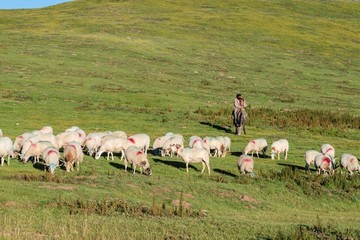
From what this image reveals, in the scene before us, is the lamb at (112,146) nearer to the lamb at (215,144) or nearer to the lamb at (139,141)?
the lamb at (139,141)

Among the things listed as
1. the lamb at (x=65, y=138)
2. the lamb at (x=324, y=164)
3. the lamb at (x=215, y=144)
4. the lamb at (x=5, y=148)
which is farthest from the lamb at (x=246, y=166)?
the lamb at (x=5, y=148)

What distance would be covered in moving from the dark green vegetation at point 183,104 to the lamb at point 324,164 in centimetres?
98

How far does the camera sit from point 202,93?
50.9 metres

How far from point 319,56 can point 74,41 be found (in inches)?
1287

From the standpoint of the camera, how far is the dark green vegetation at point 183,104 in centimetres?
1569

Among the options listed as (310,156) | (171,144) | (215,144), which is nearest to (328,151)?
(310,156)

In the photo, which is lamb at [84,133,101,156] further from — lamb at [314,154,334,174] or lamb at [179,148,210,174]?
lamb at [314,154,334,174]

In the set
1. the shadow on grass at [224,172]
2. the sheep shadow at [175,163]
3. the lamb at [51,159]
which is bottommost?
the shadow on grass at [224,172]

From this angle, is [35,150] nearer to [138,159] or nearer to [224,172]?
[138,159]

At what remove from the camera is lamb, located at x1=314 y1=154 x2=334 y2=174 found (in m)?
23.5

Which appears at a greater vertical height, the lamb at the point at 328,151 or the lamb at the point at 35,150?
the lamb at the point at 35,150

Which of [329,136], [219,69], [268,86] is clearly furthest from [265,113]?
[219,69]

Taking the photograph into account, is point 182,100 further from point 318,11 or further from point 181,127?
point 318,11

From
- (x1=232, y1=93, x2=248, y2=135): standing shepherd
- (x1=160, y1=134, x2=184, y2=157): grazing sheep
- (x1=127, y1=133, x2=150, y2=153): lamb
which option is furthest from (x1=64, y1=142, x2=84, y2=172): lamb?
(x1=232, y1=93, x2=248, y2=135): standing shepherd
